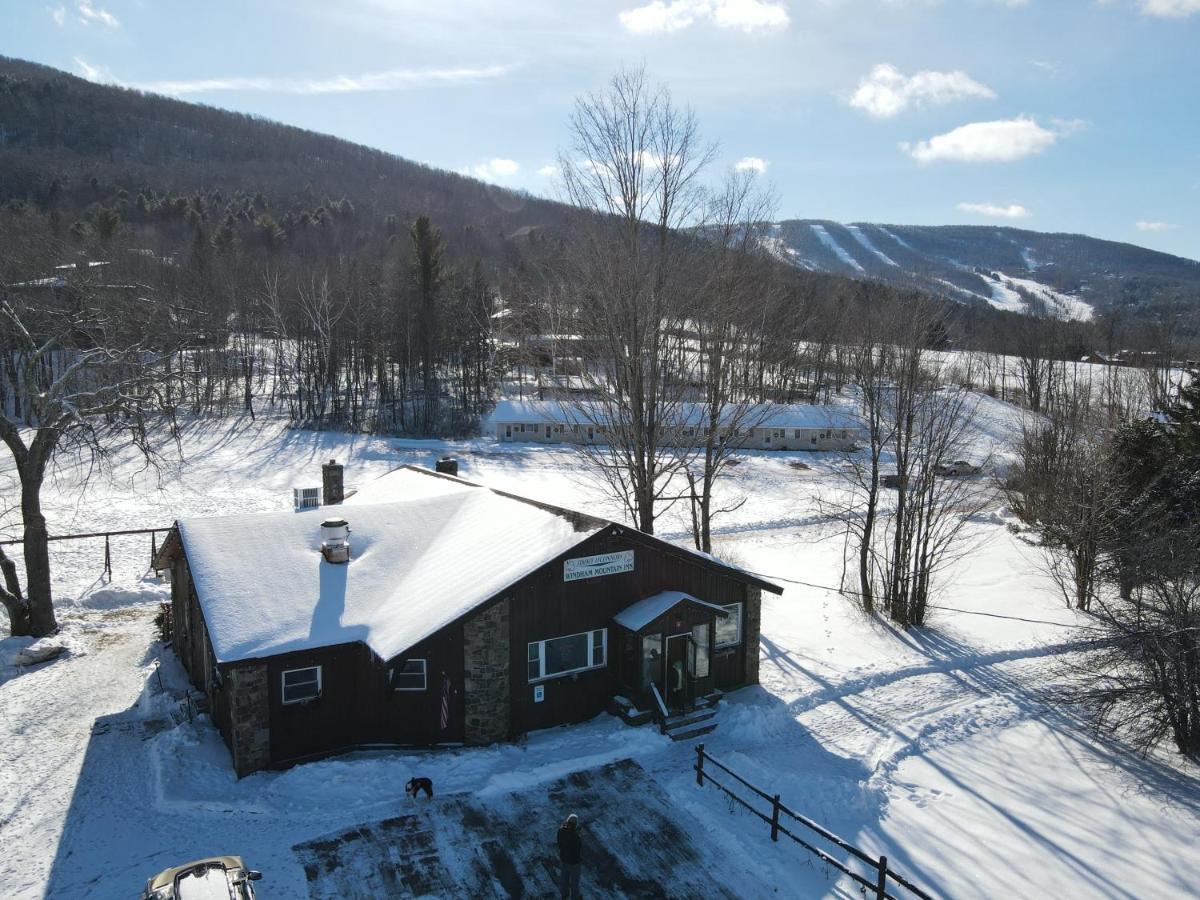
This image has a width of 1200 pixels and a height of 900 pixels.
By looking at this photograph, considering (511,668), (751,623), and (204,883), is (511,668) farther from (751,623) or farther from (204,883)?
(204,883)

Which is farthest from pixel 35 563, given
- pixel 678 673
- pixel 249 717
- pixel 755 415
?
pixel 755 415

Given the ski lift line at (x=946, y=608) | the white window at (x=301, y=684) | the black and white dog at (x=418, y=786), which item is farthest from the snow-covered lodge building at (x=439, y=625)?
the ski lift line at (x=946, y=608)

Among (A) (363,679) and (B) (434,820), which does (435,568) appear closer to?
(A) (363,679)

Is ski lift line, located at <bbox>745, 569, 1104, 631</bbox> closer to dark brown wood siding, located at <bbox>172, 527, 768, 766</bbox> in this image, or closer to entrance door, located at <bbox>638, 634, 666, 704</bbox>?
dark brown wood siding, located at <bbox>172, 527, 768, 766</bbox>

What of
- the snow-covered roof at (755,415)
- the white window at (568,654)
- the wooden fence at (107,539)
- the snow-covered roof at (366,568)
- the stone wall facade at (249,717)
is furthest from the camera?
the snow-covered roof at (755,415)

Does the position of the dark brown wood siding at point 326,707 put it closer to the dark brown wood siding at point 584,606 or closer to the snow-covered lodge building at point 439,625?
the snow-covered lodge building at point 439,625
